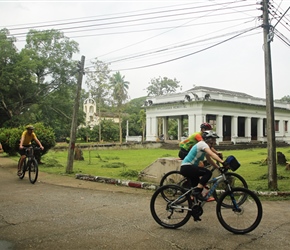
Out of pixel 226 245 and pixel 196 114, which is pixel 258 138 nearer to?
pixel 196 114

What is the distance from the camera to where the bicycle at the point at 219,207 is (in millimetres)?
4757

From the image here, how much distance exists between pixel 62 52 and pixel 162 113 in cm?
1375

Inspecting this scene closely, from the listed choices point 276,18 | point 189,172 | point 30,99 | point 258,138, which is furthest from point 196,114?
point 189,172

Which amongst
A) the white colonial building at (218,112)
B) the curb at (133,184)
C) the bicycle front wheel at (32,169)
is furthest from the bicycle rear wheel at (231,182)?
the white colonial building at (218,112)

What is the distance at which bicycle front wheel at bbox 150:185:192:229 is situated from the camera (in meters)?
5.00

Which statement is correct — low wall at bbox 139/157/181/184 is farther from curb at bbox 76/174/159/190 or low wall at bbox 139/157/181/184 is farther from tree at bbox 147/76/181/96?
tree at bbox 147/76/181/96

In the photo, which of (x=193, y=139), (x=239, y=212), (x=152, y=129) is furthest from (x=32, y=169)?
(x=152, y=129)

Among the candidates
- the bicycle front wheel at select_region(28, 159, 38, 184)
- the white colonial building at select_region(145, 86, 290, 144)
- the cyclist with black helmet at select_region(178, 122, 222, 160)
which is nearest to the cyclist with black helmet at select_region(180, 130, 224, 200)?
the cyclist with black helmet at select_region(178, 122, 222, 160)

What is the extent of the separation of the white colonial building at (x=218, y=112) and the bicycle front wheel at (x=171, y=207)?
2898 centimetres

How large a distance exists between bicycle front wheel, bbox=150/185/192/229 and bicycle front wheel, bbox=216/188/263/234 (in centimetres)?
53

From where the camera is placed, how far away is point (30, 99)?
33.5m

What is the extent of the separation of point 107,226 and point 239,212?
7.00ft

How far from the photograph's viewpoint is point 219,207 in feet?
16.0

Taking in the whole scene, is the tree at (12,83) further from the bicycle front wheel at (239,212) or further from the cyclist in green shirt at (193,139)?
the bicycle front wheel at (239,212)
